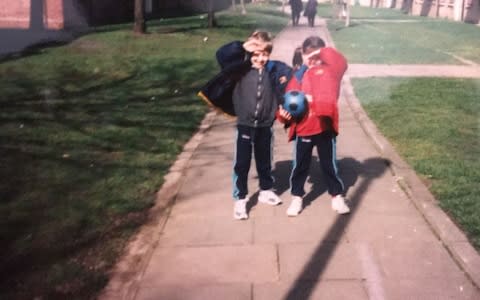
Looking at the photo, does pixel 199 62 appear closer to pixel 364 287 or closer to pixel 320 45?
pixel 320 45

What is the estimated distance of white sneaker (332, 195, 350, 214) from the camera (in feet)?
17.2

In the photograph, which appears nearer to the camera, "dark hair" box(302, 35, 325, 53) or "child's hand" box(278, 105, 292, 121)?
"child's hand" box(278, 105, 292, 121)

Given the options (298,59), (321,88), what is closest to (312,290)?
(321,88)

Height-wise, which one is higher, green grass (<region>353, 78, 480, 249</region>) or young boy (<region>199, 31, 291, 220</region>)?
young boy (<region>199, 31, 291, 220</region>)

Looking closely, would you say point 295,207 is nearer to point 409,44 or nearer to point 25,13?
point 409,44

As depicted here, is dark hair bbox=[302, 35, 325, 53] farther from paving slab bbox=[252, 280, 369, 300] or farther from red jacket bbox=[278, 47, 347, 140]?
paving slab bbox=[252, 280, 369, 300]

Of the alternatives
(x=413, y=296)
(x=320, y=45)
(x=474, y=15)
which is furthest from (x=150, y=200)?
(x=474, y=15)

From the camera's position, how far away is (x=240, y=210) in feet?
17.1

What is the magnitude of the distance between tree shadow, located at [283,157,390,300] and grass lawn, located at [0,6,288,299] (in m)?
1.40

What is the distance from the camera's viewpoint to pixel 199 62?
1506 cm

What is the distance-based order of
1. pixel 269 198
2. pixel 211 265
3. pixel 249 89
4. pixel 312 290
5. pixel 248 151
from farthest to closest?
1. pixel 269 198
2. pixel 248 151
3. pixel 249 89
4. pixel 211 265
5. pixel 312 290

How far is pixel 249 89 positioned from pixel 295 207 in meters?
1.15

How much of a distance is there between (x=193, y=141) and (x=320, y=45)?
330cm

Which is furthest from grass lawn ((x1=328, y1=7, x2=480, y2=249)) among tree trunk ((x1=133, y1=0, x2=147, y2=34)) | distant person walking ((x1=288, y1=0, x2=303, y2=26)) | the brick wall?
the brick wall
